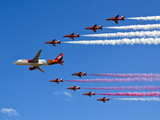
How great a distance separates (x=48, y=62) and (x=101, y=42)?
25.3m

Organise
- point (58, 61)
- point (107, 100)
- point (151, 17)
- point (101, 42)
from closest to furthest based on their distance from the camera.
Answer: point (151, 17) < point (101, 42) < point (58, 61) < point (107, 100)

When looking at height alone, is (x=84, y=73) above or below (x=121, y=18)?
below

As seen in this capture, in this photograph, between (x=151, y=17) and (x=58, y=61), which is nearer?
(x=151, y=17)

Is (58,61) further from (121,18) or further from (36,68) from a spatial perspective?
(121,18)

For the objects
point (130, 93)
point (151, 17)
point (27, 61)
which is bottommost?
point (130, 93)

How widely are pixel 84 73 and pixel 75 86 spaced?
9.22m

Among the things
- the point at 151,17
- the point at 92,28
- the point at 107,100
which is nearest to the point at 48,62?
the point at 92,28

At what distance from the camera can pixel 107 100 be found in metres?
119

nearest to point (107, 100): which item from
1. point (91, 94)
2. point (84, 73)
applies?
point (91, 94)

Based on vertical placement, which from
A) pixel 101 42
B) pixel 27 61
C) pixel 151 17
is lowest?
pixel 27 61

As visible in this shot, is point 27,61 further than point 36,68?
No

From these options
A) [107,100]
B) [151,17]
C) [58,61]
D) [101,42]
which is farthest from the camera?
[107,100]

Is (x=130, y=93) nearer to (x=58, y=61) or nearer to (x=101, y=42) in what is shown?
(x=101, y=42)

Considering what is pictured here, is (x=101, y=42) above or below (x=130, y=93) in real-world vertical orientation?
above
